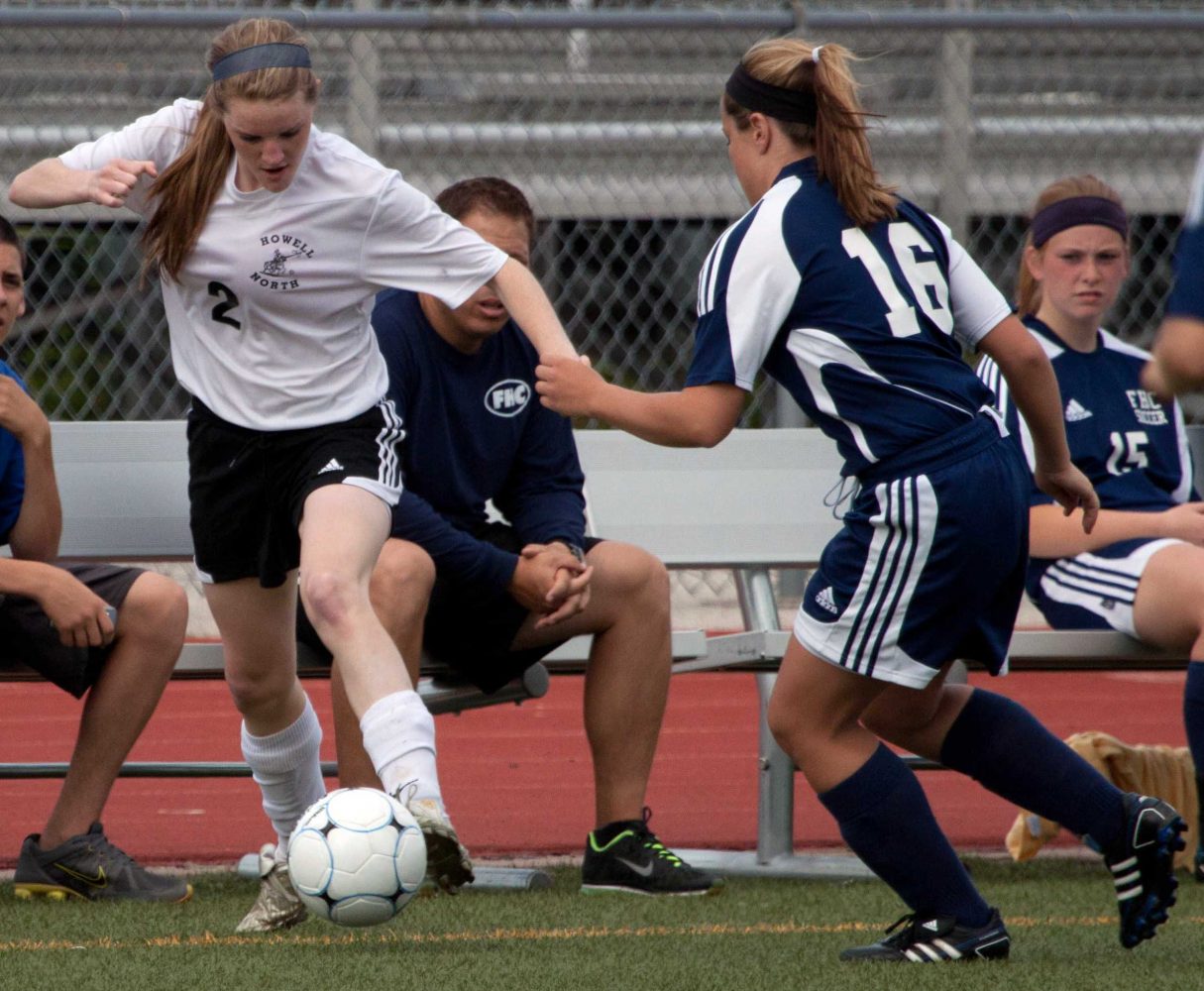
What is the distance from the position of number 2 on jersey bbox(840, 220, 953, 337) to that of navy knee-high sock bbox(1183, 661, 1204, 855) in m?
1.39

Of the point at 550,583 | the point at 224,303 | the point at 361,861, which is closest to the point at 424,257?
the point at 224,303

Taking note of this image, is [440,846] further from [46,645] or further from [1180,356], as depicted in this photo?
[1180,356]

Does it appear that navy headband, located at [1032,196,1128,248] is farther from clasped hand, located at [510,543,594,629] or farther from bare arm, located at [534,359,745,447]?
bare arm, located at [534,359,745,447]

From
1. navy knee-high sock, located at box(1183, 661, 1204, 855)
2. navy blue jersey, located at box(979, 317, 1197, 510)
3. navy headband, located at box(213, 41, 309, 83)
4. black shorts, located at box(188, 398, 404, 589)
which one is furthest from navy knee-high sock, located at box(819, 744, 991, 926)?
navy headband, located at box(213, 41, 309, 83)

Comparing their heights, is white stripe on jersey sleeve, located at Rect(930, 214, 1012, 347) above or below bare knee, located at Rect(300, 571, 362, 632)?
above

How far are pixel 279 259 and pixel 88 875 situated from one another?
140 centimetres

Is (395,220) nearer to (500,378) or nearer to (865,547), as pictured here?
(500,378)

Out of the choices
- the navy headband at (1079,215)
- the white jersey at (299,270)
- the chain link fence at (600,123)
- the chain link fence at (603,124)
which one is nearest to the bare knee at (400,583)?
the white jersey at (299,270)

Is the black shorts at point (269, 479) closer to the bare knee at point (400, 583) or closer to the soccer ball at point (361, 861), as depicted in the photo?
the bare knee at point (400, 583)

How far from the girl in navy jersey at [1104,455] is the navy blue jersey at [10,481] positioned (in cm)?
223

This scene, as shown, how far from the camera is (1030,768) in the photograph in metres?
3.40

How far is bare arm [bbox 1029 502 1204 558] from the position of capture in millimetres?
4551

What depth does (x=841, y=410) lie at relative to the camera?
3244 mm

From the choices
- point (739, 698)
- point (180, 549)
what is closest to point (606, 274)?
point (739, 698)
